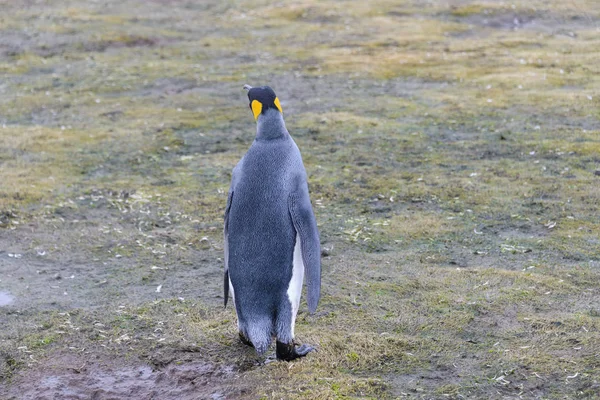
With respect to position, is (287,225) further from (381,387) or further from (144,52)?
(144,52)

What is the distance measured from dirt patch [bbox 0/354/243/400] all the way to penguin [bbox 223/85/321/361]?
0.31 m

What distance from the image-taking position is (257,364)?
4.33 m

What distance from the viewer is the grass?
4.51 m

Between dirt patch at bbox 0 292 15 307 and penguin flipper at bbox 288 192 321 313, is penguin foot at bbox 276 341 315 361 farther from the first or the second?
dirt patch at bbox 0 292 15 307

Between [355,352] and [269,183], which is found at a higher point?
[269,183]

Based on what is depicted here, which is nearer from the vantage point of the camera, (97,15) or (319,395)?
(319,395)

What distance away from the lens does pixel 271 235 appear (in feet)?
13.6

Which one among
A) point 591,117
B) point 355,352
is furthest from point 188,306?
point 591,117

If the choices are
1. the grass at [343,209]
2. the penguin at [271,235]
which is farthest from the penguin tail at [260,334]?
the grass at [343,209]

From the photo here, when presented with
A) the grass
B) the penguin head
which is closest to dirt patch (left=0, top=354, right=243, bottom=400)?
the grass

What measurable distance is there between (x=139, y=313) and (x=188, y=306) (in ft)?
1.01

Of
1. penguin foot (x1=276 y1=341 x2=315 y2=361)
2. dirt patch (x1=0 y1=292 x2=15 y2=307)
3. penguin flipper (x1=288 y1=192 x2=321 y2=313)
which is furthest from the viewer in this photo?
dirt patch (x1=0 y1=292 x2=15 y2=307)

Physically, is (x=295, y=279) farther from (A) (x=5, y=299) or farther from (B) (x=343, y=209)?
(B) (x=343, y=209)

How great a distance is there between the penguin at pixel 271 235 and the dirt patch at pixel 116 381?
0.31 metres
